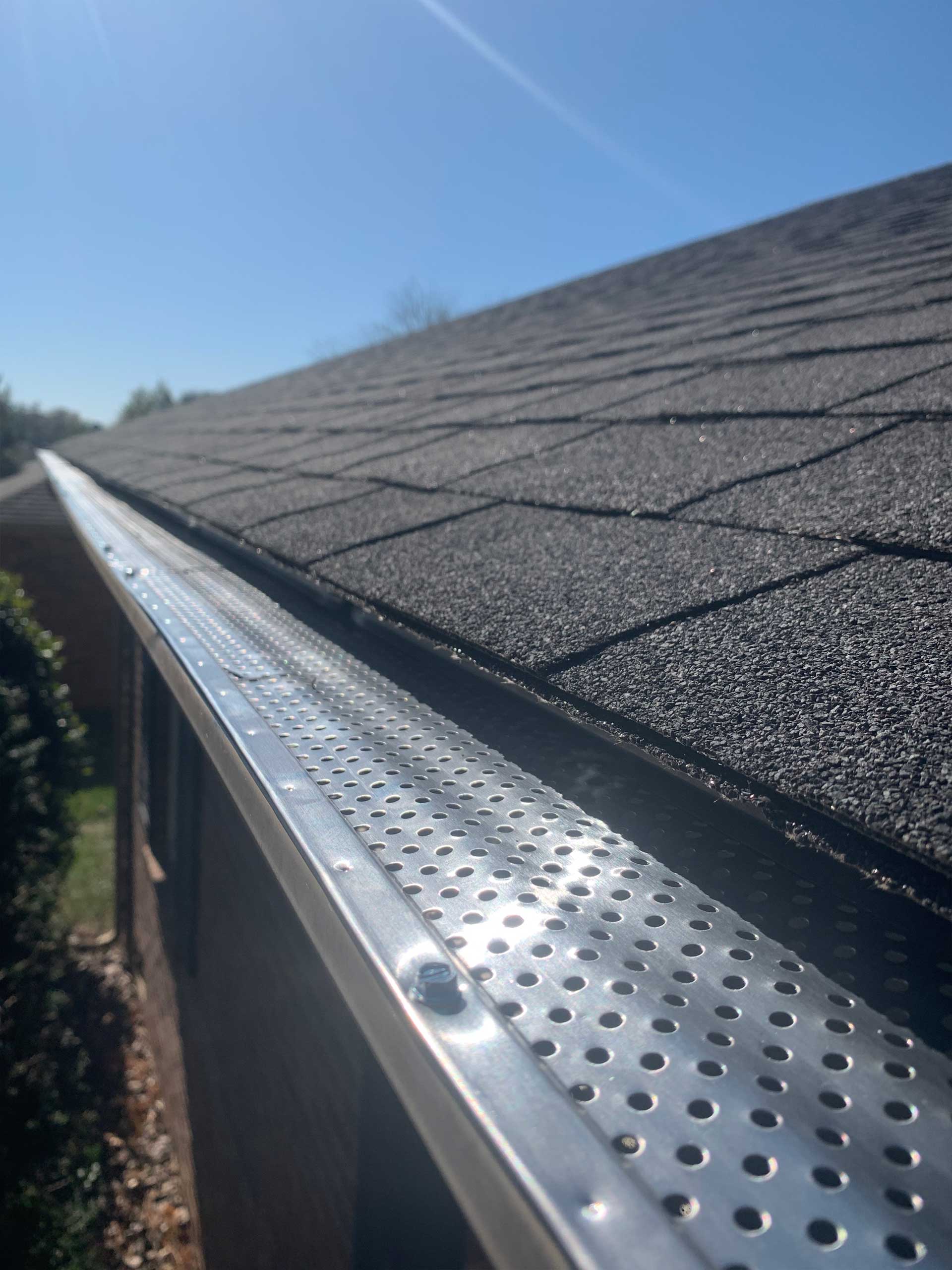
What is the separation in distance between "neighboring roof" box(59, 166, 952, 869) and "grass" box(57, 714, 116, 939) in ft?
16.7

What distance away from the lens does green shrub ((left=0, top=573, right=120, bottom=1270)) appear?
12.2 ft

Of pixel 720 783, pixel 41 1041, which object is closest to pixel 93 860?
pixel 41 1041

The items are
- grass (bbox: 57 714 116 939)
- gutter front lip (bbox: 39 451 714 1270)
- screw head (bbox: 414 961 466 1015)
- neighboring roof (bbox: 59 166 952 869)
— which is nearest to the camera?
gutter front lip (bbox: 39 451 714 1270)

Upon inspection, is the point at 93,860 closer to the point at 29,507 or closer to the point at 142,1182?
the point at 142,1182

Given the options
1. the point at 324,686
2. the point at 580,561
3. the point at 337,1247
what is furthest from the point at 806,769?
the point at 337,1247

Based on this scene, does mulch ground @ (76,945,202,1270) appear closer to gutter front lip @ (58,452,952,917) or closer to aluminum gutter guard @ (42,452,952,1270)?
gutter front lip @ (58,452,952,917)

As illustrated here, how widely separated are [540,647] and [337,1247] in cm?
209

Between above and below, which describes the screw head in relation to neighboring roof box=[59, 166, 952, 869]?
below

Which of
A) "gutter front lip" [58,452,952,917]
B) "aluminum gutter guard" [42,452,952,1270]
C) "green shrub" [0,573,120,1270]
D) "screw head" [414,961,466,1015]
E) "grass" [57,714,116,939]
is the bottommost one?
"grass" [57,714,116,939]

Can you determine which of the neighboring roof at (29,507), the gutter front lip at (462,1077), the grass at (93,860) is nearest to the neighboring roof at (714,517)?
the gutter front lip at (462,1077)

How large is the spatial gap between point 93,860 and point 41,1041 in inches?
184

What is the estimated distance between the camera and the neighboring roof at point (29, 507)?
14195mm

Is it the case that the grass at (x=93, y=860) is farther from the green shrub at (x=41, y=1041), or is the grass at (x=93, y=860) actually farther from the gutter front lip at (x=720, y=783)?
the gutter front lip at (x=720, y=783)

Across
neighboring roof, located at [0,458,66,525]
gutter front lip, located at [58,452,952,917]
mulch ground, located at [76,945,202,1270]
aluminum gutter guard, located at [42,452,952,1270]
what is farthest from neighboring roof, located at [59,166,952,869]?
neighboring roof, located at [0,458,66,525]
